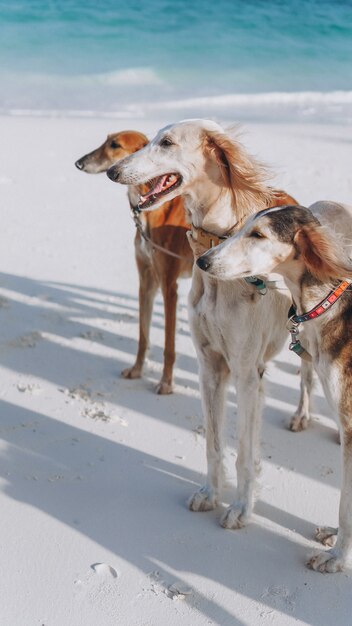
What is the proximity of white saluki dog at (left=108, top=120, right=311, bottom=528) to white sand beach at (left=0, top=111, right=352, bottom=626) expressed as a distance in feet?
0.76

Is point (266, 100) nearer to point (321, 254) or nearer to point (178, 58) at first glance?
point (178, 58)

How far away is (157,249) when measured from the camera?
203 inches

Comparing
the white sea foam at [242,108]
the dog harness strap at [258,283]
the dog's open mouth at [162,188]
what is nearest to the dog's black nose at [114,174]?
the dog's open mouth at [162,188]

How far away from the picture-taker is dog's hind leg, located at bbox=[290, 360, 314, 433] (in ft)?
16.3

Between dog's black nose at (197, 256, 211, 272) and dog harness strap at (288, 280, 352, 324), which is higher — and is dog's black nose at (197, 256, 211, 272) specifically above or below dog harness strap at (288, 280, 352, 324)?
above

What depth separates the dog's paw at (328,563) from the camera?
361cm

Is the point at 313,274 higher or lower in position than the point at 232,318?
higher

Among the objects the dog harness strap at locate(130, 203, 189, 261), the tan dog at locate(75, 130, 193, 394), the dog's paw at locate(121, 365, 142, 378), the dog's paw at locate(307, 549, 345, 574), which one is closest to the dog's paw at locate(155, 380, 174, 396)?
the tan dog at locate(75, 130, 193, 394)

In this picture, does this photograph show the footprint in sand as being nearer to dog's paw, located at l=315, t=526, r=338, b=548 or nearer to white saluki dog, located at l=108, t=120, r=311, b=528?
white saluki dog, located at l=108, t=120, r=311, b=528

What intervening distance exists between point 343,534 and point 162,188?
5.70 ft

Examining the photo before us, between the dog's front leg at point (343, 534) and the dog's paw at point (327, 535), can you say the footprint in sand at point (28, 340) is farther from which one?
the dog's front leg at point (343, 534)

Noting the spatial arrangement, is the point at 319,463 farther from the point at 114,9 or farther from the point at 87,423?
the point at 114,9

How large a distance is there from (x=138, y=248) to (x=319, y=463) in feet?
6.12

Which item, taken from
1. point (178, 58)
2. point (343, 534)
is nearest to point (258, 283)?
point (343, 534)
